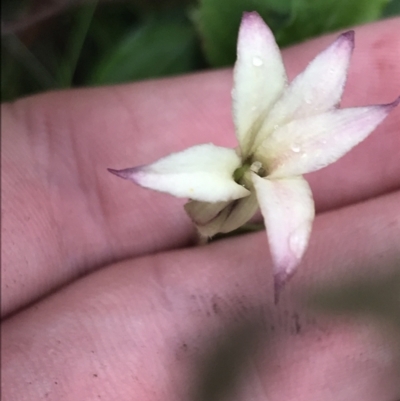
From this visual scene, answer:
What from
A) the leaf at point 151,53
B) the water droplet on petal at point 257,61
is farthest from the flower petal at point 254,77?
the leaf at point 151,53

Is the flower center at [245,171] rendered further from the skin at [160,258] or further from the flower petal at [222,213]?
the skin at [160,258]

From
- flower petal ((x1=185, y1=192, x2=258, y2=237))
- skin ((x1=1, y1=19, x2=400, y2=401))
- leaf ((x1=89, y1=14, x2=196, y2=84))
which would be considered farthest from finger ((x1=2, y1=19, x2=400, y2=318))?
flower petal ((x1=185, y1=192, x2=258, y2=237))

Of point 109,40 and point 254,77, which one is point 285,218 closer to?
point 254,77

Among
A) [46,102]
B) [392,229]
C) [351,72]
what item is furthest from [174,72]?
[392,229]

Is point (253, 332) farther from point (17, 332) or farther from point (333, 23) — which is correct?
point (333, 23)

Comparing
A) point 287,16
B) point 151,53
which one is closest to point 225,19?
point 287,16
